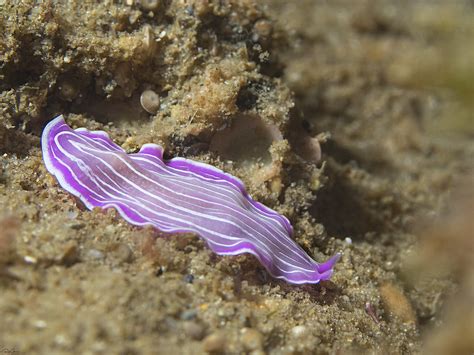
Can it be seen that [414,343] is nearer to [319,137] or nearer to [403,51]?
[319,137]

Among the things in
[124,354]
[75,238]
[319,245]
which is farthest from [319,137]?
[124,354]

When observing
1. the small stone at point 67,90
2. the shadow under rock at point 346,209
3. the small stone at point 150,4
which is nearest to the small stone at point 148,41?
the small stone at point 150,4

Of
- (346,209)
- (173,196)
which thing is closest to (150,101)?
(173,196)

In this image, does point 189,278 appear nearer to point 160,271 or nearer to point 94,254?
point 160,271

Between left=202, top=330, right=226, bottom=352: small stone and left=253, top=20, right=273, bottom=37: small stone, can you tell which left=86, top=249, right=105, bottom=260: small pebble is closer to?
left=202, top=330, right=226, bottom=352: small stone

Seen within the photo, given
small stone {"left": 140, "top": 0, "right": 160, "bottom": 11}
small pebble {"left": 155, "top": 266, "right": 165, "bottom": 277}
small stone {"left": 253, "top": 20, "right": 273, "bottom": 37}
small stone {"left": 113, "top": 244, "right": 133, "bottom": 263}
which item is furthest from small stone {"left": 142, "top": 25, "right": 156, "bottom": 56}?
small pebble {"left": 155, "top": 266, "right": 165, "bottom": 277}

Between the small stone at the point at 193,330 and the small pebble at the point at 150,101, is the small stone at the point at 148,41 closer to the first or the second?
the small pebble at the point at 150,101
